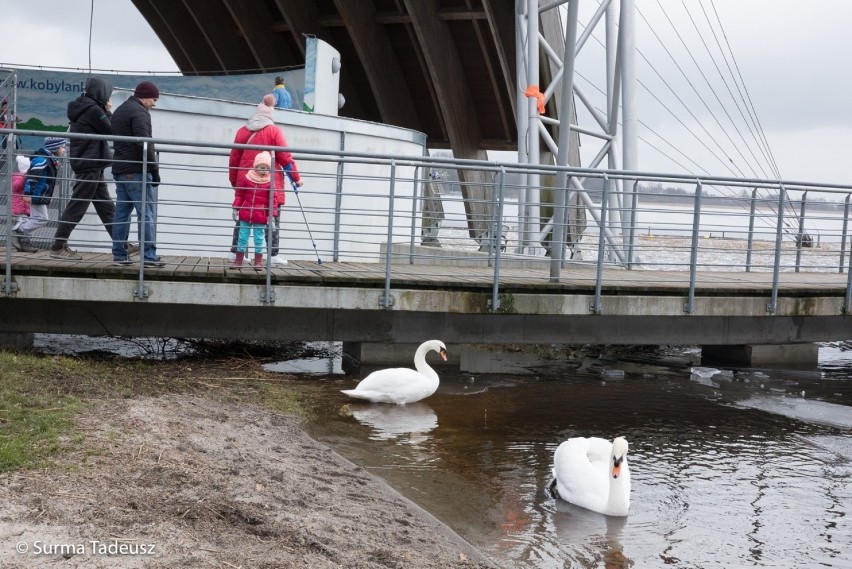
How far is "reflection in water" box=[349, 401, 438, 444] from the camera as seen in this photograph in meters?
8.58

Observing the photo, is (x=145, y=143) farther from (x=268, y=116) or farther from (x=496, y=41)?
(x=496, y=41)

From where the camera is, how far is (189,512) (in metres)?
5.13

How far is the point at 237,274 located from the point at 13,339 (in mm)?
2501

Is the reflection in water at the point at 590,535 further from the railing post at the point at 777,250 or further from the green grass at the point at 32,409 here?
the railing post at the point at 777,250

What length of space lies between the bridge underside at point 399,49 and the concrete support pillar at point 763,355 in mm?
14921

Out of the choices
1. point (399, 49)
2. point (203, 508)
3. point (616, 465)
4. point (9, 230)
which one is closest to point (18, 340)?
point (9, 230)

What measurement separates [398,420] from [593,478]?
9.21 feet

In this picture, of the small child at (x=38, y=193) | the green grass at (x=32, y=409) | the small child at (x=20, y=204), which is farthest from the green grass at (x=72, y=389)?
the small child at (x=20, y=204)

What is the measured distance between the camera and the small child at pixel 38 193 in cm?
1149

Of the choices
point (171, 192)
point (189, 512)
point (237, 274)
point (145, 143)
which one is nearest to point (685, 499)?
point (189, 512)

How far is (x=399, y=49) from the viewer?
32375 mm

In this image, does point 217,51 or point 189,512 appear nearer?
point 189,512

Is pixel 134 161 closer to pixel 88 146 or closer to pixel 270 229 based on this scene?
pixel 88 146

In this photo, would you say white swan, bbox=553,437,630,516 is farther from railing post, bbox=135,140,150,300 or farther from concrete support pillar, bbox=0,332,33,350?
concrete support pillar, bbox=0,332,33,350
